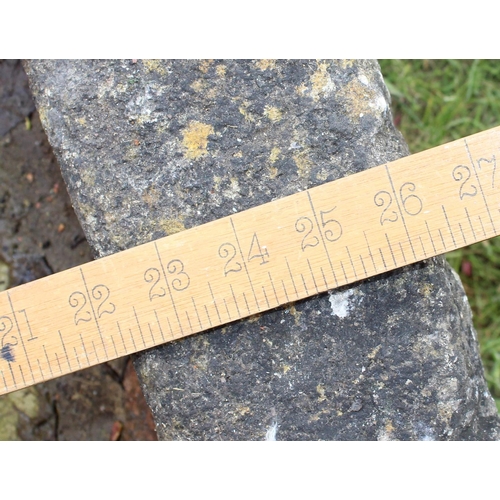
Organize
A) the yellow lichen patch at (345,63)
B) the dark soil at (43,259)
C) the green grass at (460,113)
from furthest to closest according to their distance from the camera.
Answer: the green grass at (460,113)
the dark soil at (43,259)
the yellow lichen patch at (345,63)

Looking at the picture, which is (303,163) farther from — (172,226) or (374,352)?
(374,352)

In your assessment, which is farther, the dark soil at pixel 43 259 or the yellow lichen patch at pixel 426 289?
the dark soil at pixel 43 259

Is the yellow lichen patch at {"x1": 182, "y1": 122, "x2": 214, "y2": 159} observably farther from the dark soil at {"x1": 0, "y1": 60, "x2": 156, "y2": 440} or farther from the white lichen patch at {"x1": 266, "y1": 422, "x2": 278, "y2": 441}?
the dark soil at {"x1": 0, "y1": 60, "x2": 156, "y2": 440}

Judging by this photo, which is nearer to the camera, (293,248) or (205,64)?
(293,248)

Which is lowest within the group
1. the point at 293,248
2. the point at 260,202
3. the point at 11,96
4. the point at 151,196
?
the point at 293,248

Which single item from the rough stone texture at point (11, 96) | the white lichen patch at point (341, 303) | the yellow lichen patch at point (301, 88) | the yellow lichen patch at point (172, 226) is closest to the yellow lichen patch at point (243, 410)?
the white lichen patch at point (341, 303)

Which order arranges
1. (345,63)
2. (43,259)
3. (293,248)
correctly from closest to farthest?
1. (293,248)
2. (345,63)
3. (43,259)

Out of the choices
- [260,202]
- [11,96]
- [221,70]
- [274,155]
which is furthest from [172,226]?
[11,96]

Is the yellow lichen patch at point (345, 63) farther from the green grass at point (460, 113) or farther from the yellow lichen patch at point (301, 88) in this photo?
the green grass at point (460, 113)
